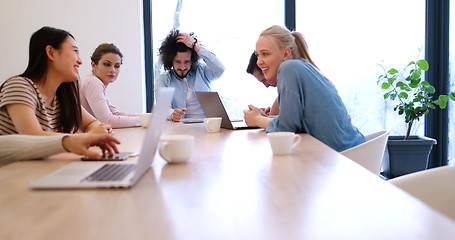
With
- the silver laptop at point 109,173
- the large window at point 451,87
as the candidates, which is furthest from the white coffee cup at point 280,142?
the large window at point 451,87

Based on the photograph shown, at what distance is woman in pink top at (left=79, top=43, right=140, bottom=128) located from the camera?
8.32ft

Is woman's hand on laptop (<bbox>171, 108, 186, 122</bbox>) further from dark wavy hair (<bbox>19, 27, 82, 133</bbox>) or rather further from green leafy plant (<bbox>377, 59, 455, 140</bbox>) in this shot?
green leafy plant (<bbox>377, 59, 455, 140</bbox>)

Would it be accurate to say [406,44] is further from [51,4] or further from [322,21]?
[51,4]

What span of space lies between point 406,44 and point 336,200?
4.06 meters

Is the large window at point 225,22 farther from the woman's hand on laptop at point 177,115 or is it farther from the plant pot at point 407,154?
the woman's hand on laptop at point 177,115

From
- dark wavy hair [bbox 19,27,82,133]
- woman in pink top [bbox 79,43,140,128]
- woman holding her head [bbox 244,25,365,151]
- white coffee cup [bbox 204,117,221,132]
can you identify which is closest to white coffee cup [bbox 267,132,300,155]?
woman holding her head [bbox 244,25,365,151]

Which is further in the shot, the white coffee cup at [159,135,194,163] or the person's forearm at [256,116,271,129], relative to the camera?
the person's forearm at [256,116,271,129]

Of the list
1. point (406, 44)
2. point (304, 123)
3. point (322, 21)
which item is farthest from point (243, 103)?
point (304, 123)

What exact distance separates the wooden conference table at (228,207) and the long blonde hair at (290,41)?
4.01 ft

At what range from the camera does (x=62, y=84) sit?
210 cm

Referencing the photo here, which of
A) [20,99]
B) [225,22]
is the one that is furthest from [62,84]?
[225,22]

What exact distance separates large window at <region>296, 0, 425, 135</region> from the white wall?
67.1 inches

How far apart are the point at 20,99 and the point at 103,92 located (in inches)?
43.5

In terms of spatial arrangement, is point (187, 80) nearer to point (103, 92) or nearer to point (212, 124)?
→ point (103, 92)
